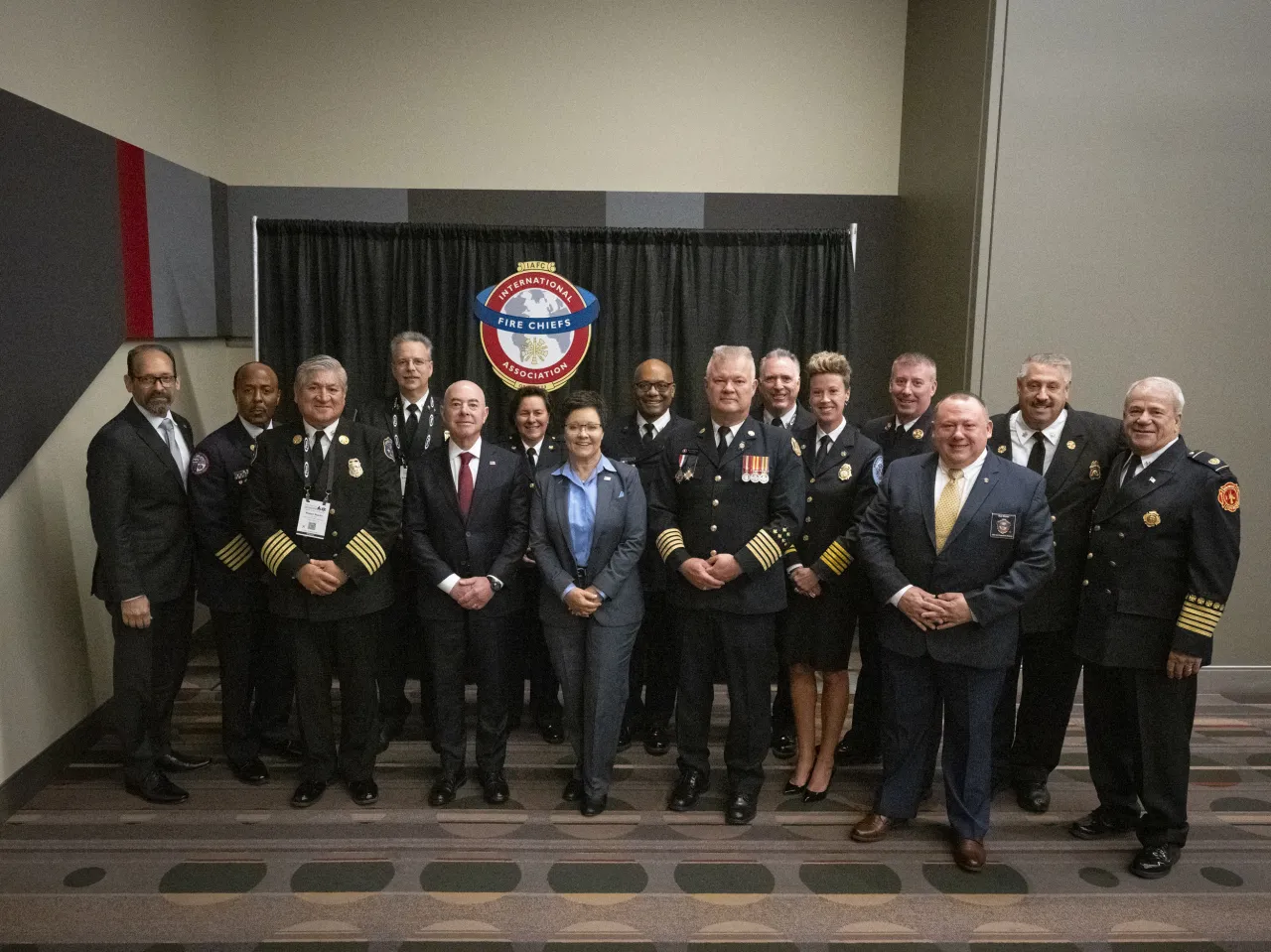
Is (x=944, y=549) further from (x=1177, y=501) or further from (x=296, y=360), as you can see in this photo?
(x=296, y=360)

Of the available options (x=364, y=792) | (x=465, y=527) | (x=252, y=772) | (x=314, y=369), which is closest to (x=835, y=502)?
(x=465, y=527)

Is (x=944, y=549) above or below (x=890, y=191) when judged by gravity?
below

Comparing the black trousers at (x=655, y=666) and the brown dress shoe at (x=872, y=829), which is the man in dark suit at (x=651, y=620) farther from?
the brown dress shoe at (x=872, y=829)

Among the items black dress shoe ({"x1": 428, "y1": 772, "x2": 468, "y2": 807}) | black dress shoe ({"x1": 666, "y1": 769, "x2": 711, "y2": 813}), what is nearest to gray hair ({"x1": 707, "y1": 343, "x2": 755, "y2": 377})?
black dress shoe ({"x1": 666, "y1": 769, "x2": 711, "y2": 813})

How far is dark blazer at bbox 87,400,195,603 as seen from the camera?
3.21 m

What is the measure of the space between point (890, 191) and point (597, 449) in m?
3.27

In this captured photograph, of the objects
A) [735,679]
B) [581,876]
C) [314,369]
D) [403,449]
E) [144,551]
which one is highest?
[314,369]

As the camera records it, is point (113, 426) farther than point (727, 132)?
No

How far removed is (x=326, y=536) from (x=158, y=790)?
1.29 meters

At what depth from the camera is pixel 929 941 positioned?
8.60ft

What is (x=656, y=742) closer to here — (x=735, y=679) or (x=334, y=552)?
(x=735, y=679)

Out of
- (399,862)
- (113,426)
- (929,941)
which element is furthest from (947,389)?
(113,426)

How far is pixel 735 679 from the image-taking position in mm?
3232

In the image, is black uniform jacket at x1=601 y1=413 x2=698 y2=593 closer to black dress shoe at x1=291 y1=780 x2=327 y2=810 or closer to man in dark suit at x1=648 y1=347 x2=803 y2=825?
man in dark suit at x1=648 y1=347 x2=803 y2=825
